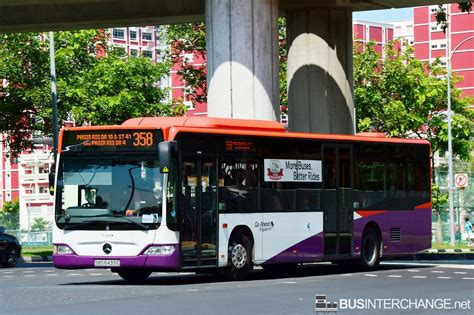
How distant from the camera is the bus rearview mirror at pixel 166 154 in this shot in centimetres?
2256

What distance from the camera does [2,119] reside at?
5619 centimetres

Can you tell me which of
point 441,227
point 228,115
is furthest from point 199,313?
point 441,227

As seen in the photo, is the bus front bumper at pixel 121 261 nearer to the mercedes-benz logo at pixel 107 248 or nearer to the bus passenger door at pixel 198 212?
→ the mercedes-benz logo at pixel 107 248

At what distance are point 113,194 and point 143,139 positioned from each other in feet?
3.55

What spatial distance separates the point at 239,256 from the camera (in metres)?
24.3

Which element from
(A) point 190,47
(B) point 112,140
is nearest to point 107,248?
(B) point 112,140

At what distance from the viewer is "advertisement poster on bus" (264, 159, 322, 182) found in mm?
25281

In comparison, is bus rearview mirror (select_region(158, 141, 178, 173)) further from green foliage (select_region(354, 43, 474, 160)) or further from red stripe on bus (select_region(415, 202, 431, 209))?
green foliage (select_region(354, 43, 474, 160))

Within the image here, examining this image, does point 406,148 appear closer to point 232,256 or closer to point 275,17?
point 275,17

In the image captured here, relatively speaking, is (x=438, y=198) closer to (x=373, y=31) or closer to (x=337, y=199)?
(x=337, y=199)

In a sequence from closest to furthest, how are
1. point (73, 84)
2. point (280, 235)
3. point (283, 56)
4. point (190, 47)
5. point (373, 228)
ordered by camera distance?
point (280, 235) < point (373, 228) < point (73, 84) < point (283, 56) < point (190, 47)

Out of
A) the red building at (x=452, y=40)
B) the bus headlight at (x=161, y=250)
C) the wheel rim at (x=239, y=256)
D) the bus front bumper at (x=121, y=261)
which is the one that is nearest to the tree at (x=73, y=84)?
the wheel rim at (x=239, y=256)

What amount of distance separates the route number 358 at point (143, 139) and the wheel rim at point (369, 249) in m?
6.76
